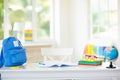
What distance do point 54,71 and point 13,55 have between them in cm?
44

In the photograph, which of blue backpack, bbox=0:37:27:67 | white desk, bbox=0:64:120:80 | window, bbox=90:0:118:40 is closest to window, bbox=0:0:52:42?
window, bbox=90:0:118:40

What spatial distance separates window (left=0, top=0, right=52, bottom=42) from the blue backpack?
229cm

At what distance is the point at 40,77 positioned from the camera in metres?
2.24

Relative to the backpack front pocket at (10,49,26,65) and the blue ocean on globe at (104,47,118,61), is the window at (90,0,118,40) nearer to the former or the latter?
the blue ocean on globe at (104,47,118,61)

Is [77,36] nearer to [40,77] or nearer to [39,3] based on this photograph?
[39,3]

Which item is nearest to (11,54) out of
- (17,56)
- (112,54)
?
(17,56)

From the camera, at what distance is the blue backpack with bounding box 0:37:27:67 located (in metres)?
2.28

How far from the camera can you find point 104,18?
169 inches

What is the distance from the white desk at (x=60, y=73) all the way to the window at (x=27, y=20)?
8.02 ft

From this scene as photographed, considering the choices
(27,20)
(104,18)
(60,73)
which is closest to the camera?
(60,73)

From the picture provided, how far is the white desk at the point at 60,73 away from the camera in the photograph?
2.22m

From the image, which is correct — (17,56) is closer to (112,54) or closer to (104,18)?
(112,54)

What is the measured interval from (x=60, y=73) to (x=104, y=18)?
2.34m

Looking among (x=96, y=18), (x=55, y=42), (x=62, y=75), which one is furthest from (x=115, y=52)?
(x=55, y=42)
